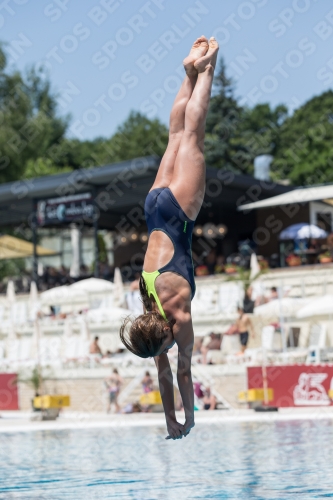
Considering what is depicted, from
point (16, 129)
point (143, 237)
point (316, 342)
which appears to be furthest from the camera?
point (16, 129)

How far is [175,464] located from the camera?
7.39 meters

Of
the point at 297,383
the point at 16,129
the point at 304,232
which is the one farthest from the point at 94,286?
the point at 16,129

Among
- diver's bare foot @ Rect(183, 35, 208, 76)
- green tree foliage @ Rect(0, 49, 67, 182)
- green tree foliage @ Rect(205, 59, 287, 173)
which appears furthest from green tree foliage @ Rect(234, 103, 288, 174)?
diver's bare foot @ Rect(183, 35, 208, 76)

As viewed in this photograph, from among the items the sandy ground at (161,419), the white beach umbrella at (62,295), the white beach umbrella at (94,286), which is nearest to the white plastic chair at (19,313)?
the white beach umbrella at (62,295)

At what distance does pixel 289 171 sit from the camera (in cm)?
5128

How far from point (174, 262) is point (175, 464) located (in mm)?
2725

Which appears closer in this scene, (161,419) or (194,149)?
(194,149)

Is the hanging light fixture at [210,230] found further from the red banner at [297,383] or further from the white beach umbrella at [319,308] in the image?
the red banner at [297,383]

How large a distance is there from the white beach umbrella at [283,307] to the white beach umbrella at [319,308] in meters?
0.79

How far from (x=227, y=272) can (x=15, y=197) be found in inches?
374

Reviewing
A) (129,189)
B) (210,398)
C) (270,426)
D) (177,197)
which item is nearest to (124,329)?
(177,197)

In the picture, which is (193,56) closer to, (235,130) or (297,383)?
(297,383)

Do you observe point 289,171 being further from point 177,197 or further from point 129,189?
point 177,197

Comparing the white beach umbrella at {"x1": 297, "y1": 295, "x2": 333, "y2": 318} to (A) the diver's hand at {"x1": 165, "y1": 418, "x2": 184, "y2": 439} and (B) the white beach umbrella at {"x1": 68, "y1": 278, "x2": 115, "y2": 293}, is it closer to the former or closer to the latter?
(B) the white beach umbrella at {"x1": 68, "y1": 278, "x2": 115, "y2": 293}
